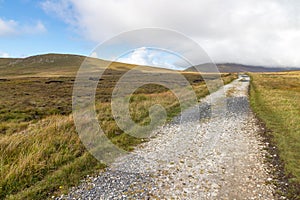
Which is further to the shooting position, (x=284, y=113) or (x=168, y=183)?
(x=284, y=113)

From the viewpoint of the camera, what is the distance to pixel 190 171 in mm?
6102

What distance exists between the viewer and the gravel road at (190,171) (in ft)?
16.5

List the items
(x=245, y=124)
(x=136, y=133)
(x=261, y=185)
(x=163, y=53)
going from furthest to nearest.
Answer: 1. (x=163, y=53)
2. (x=245, y=124)
3. (x=136, y=133)
4. (x=261, y=185)

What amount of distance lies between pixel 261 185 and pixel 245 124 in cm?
678

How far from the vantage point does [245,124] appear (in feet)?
37.9

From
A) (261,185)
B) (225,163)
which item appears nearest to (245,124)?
(225,163)

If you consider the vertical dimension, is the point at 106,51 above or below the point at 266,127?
above

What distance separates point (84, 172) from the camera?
19.7ft

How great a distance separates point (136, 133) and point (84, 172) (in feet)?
13.5

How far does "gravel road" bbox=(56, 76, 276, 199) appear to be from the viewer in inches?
197

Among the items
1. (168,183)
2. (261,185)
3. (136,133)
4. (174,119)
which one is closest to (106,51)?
(136,133)

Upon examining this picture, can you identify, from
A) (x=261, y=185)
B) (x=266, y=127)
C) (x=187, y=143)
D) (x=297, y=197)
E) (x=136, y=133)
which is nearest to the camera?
(x=297, y=197)

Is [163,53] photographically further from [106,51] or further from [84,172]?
[84,172]

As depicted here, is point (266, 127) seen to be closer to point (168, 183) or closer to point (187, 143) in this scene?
point (187, 143)
